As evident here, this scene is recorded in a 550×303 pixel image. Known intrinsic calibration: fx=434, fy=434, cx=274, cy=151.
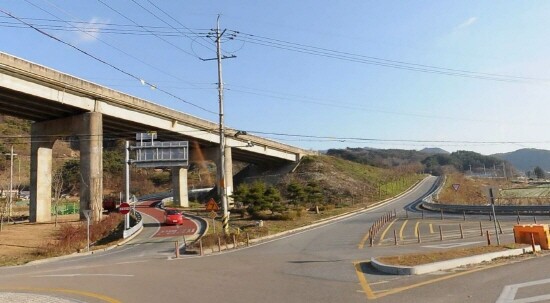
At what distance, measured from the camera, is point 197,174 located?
13225cm

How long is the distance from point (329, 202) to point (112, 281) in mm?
56290

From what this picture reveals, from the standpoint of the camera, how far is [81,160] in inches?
1750

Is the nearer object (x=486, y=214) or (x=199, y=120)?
(x=486, y=214)

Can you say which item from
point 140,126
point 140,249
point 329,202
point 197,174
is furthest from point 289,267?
point 197,174

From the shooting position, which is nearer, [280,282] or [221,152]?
[280,282]

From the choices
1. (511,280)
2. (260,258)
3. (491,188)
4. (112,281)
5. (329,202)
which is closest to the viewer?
(511,280)

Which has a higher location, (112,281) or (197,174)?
(197,174)

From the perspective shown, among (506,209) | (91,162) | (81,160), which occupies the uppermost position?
(81,160)

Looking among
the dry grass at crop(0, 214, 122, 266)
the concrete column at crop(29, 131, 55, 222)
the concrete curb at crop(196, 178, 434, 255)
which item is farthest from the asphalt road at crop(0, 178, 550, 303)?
the concrete column at crop(29, 131, 55, 222)

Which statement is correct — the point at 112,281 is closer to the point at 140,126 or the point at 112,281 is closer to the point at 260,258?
the point at 260,258

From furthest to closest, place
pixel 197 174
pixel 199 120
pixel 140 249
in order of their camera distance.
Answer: pixel 197 174
pixel 199 120
pixel 140 249

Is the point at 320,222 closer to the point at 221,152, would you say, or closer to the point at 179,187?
the point at 221,152

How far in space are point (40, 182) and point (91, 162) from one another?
736 cm

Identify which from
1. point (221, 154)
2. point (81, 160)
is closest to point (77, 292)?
point (221, 154)
